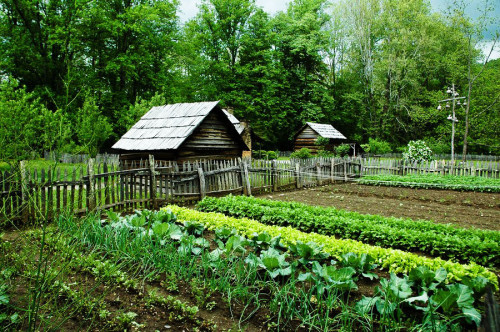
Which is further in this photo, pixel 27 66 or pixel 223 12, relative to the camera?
pixel 223 12

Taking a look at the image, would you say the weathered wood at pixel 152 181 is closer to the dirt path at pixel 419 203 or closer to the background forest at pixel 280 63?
the dirt path at pixel 419 203

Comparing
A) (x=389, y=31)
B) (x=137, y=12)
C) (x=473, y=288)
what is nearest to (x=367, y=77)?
(x=389, y=31)

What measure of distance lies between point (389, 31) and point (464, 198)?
1577 inches

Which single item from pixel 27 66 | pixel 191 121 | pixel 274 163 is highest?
pixel 27 66

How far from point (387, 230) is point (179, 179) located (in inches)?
300

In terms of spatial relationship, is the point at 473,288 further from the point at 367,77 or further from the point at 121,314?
the point at 367,77

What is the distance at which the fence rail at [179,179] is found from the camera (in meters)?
7.88

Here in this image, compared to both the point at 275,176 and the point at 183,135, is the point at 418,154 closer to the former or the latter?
the point at 275,176

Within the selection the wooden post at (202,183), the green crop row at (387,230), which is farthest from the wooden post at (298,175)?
the green crop row at (387,230)

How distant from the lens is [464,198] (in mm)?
13625

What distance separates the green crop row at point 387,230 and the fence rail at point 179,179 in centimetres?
239

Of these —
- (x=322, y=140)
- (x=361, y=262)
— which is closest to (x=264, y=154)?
(x=322, y=140)

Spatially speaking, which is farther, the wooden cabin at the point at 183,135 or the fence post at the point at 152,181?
the wooden cabin at the point at 183,135

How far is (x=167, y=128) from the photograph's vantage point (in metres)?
15.3
